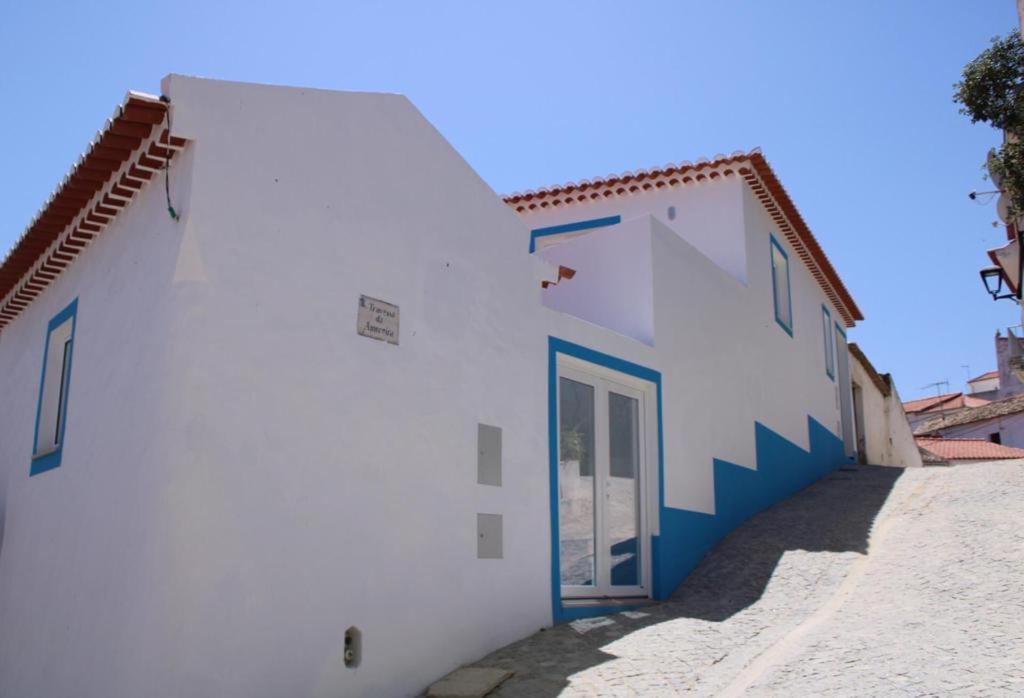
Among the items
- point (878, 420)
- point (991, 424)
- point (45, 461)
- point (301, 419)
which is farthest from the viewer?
point (991, 424)

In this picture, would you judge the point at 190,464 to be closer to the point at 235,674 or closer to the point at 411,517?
the point at 235,674

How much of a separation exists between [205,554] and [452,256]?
3.16 metres

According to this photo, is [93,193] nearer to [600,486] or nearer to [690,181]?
[600,486]

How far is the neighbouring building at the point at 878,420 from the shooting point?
2297 cm

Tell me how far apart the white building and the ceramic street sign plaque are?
23 mm

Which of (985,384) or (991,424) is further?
(985,384)

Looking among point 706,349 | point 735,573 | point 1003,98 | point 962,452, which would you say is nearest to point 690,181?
point 706,349

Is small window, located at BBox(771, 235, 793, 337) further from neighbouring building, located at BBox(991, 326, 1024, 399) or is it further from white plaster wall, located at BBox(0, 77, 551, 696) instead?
neighbouring building, located at BBox(991, 326, 1024, 399)

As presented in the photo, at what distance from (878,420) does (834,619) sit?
1827cm

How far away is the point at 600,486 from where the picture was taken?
9.16m

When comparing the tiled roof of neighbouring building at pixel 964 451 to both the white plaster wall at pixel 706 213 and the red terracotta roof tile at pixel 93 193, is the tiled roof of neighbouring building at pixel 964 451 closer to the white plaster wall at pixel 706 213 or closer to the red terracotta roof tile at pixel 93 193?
the white plaster wall at pixel 706 213

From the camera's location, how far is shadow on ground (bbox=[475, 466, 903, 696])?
6.98 meters

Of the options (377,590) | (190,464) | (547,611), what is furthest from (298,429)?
(547,611)

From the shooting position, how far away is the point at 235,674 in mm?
5383
